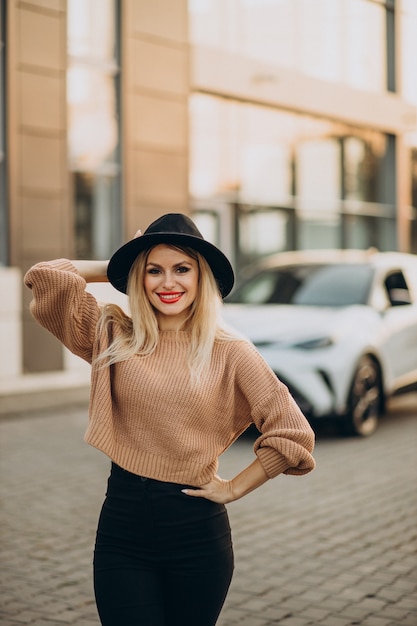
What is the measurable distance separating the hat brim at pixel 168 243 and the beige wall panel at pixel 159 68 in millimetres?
14115

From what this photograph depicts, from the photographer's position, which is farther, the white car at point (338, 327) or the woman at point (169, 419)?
the white car at point (338, 327)

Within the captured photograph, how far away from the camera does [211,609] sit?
9.57ft

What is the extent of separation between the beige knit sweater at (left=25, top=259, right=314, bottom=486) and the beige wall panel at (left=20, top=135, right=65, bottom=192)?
41.3 feet

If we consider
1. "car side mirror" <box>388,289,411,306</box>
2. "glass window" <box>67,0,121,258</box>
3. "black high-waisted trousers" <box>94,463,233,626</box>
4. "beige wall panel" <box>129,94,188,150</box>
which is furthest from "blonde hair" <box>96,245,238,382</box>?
"beige wall panel" <box>129,94,188,150</box>

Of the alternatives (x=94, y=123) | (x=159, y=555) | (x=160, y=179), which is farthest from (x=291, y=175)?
(x=159, y=555)

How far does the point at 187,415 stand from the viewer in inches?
116

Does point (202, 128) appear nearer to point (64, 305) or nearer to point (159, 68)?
point (159, 68)

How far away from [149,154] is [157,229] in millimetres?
Result: 14458

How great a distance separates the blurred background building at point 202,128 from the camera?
15.2 metres

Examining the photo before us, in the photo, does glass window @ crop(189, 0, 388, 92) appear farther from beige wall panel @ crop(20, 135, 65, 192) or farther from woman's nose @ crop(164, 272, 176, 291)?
woman's nose @ crop(164, 272, 176, 291)

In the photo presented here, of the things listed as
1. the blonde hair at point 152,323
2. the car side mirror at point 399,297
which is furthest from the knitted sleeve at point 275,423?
the car side mirror at point 399,297

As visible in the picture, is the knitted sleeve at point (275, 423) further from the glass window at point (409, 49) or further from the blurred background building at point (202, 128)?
the glass window at point (409, 49)

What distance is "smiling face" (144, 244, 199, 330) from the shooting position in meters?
3.07

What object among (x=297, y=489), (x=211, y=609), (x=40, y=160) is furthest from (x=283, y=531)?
(x=40, y=160)
